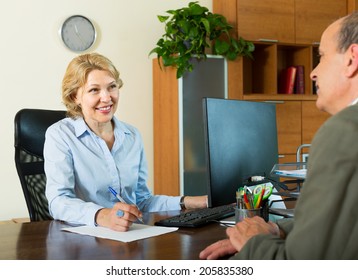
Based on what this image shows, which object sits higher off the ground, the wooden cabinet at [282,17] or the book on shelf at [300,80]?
the wooden cabinet at [282,17]

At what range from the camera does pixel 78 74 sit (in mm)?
2076

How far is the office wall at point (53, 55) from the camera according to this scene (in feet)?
13.0

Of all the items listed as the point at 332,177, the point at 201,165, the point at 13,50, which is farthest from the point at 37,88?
the point at 332,177

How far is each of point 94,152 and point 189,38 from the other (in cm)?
236

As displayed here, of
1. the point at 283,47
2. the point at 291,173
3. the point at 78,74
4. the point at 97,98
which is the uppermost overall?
the point at 283,47

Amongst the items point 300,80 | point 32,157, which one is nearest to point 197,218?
point 32,157

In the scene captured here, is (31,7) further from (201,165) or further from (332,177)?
(332,177)

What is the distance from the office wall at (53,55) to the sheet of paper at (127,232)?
262 cm

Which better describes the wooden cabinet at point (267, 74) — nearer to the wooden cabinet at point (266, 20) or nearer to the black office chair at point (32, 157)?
the wooden cabinet at point (266, 20)

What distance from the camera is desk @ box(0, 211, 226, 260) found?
1.22m

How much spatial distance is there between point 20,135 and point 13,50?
6.57 ft

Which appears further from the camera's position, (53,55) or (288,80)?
(288,80)

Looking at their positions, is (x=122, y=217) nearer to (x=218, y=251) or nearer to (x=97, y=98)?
(x=218, y=251)

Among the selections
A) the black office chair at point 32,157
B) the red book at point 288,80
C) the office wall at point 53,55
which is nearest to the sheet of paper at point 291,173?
the black office chair at point 32,157
